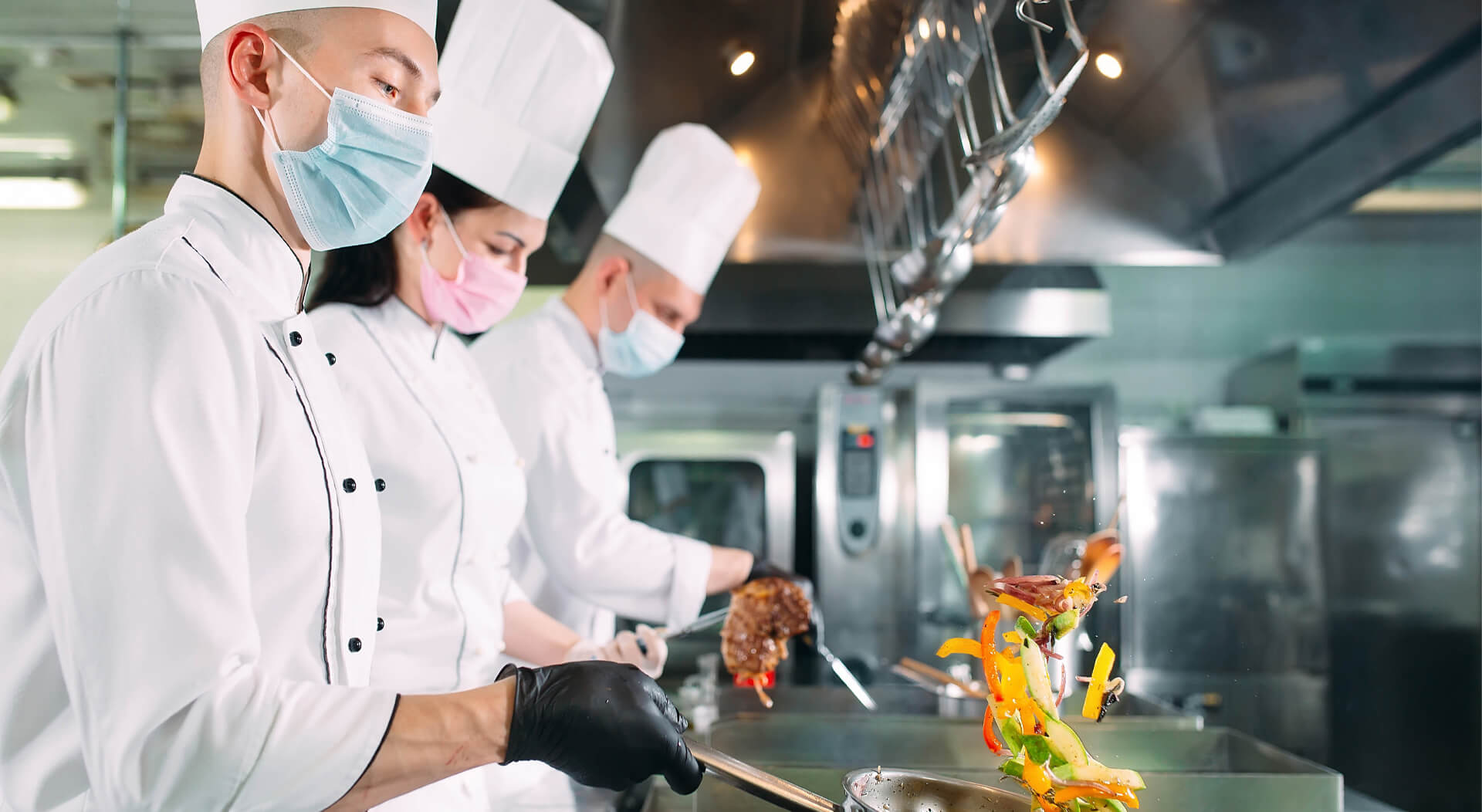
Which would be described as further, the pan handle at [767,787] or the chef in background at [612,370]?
the chef in background at [612,370]

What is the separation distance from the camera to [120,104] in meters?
2.16

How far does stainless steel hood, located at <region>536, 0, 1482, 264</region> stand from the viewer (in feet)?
4.99

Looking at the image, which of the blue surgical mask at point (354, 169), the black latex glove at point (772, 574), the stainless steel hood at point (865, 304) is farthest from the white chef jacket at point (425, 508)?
the stainless steel hood at point (865, 304)

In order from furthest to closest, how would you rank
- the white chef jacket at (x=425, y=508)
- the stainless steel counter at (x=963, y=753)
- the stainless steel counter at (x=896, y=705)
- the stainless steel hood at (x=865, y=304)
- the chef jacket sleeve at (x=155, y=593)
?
1. the stainless steel hood at (x=865, y=304)
2. the stainless steel counter at (x=896, y=705)
3. the white chef jacket at (x=425, y=508)
4. the stainless steel counter at (x=963, y=753)
5. the chef jacket sleeve at (x=155, y=593)

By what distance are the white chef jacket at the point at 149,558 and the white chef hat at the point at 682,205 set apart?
128 centimetres

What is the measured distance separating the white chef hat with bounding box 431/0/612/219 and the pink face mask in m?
0.11

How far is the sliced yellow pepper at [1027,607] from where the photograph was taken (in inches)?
31.1

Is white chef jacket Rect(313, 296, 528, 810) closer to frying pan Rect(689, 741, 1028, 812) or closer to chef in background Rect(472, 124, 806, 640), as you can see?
chef in background Rect(472, 124, 806, 640)

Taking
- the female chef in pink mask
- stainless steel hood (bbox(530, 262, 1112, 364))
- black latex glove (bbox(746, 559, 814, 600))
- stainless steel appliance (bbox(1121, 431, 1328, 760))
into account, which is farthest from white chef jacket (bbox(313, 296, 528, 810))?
stainless steel appliance (bbox(1121, 431, 1328, 760))

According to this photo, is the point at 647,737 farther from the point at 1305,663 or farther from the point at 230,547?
the point at 1305,663

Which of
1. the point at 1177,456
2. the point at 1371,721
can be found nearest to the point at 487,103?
the point at 1177,456

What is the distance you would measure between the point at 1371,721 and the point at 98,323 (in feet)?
11.4

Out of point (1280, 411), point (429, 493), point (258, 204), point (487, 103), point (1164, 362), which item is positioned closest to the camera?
point (258, 204)

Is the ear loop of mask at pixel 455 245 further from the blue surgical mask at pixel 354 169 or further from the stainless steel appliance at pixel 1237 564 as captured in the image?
the stainless steel appliance at pixel 1237 564
